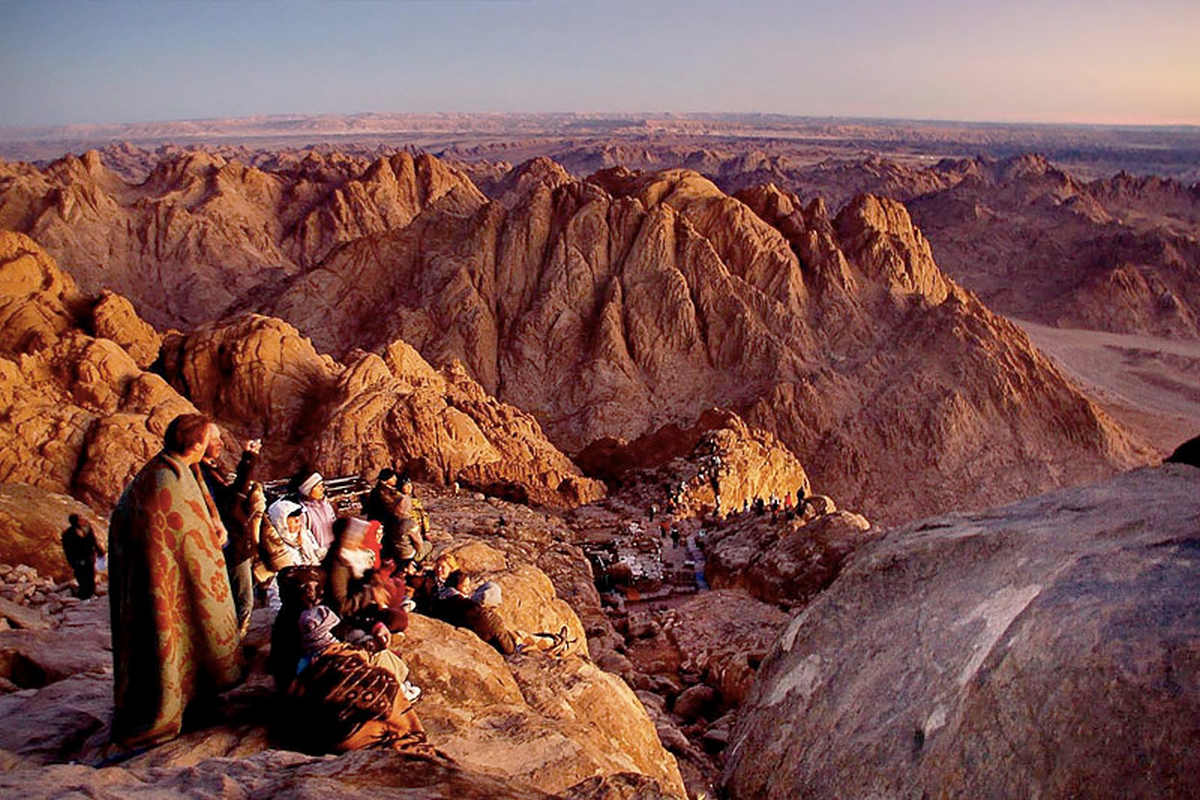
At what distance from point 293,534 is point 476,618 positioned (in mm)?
1641

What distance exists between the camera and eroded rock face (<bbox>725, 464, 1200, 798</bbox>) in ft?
11.8

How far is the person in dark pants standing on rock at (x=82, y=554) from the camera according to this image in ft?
28.7

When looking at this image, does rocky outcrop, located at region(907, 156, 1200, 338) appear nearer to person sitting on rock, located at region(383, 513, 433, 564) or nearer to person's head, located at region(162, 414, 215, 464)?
person sitting on rock, located at region(383, 513, 433, 564)

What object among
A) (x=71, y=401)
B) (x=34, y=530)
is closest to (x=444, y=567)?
(x=34, y=530)

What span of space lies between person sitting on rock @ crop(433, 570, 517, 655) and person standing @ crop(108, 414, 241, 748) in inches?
95.9

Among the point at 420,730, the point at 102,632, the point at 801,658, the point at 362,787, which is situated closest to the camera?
the point at 362,787

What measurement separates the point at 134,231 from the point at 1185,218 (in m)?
104

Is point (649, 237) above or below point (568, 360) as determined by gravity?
above

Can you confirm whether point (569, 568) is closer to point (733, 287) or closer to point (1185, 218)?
point (733, 287)

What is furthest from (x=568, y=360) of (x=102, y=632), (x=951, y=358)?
(x=102, y=632)

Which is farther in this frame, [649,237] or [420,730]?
[649,237]

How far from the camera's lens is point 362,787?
3320 mm

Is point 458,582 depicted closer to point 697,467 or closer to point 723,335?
point 697,467

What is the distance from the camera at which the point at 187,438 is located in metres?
4.02
